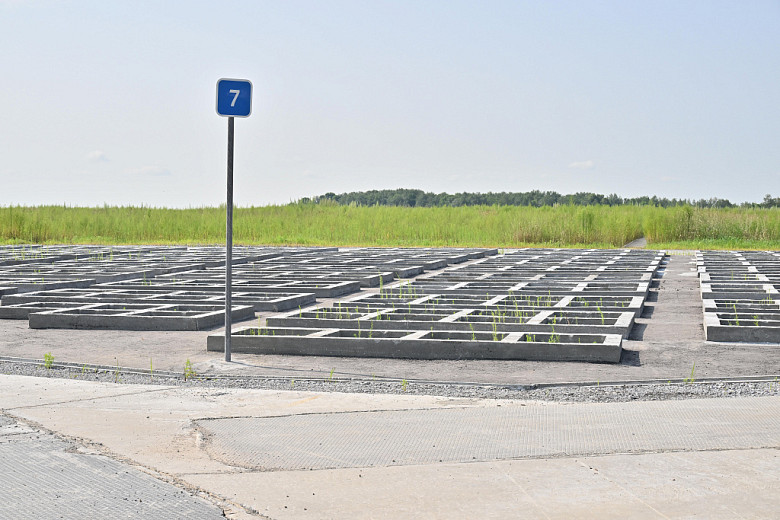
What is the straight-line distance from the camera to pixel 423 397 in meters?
6.45

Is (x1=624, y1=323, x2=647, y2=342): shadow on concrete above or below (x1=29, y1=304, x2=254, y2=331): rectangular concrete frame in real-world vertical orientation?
above

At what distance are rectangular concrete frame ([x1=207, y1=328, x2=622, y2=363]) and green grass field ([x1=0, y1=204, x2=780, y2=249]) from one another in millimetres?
22243

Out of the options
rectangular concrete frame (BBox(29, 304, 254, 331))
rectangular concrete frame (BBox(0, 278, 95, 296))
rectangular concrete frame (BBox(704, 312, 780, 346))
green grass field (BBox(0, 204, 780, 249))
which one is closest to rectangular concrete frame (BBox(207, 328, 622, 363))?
rectangular concrete frame (BBox(704, 312, 780, 346))

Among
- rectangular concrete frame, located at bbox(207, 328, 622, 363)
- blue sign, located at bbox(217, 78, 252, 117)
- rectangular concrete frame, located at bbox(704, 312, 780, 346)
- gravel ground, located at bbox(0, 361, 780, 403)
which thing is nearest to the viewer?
gravel ground, located at bbox(0, 361, 780, 403)

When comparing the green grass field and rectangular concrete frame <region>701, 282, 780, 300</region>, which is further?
the green grass field

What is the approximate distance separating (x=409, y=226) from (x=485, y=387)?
27452mm

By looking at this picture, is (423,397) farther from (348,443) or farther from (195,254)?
(195,254)

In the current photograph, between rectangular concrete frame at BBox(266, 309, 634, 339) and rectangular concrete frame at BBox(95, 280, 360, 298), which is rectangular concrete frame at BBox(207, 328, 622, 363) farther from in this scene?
rectangular concrete frame at BBox(95, 280, 360, 298)

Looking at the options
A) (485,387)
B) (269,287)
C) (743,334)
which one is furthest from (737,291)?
(485,387)

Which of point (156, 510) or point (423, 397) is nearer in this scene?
point (156, 510)

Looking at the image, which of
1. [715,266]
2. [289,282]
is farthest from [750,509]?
[715,266]

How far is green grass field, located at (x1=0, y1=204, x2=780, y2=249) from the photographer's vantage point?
31.1 m

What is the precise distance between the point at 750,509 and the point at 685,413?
5.98ft

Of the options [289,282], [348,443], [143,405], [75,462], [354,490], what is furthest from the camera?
[289,282]
